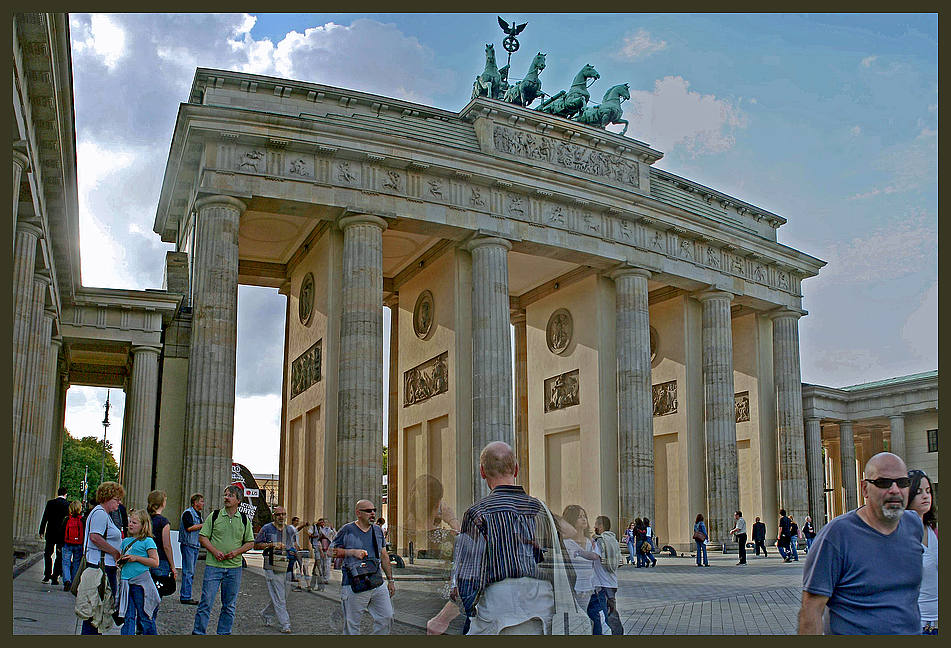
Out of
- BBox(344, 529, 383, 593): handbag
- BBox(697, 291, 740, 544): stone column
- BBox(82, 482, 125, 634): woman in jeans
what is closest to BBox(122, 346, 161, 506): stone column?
BBox(82, 482, 125, 634): woman in jeans

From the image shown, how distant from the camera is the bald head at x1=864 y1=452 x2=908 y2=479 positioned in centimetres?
444

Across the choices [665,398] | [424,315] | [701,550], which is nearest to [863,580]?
[701,550]

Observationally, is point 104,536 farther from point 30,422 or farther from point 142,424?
point 142,424

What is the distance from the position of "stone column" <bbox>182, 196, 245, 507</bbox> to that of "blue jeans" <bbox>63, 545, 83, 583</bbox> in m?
10.9

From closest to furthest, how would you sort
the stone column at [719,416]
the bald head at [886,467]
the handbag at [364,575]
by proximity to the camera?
the bald head at [886,467], the handbag at [364,575], the stone column at [719,416]

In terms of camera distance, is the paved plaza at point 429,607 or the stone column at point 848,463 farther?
the stone column at point 848,463

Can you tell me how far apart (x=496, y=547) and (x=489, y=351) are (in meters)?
24.6

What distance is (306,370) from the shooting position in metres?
31.2

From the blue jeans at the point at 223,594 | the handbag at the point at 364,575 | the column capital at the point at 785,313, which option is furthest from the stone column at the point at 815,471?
the handbag at the point at 364,575

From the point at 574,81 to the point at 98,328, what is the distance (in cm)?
2023

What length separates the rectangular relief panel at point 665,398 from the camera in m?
37.3

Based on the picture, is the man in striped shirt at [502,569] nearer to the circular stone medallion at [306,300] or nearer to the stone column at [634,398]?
the circular stone medallion at [306,300]

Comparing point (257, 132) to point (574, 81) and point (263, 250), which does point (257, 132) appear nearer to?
point (263, 250)

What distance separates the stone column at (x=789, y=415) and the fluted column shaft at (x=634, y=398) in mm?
8098
